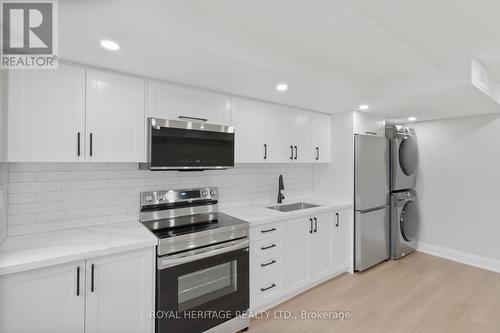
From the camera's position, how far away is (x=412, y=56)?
218 centimetres

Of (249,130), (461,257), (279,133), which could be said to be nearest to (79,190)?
(249,130)

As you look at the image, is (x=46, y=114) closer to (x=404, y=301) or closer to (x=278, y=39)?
(x=278, y=39)

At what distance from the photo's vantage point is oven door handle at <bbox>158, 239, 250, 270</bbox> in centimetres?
182

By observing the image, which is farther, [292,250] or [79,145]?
[292,250]

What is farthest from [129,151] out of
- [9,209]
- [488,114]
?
[488,114]

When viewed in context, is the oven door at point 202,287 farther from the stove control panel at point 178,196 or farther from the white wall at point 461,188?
the white wall at point 461,188

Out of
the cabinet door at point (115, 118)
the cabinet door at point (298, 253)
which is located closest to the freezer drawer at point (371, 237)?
the cabinet door at point (298, 253)

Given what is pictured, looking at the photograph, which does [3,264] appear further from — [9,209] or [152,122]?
[152,122]

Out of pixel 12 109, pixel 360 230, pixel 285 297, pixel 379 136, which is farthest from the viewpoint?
pixel 379 136

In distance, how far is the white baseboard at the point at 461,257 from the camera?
344 centimetres

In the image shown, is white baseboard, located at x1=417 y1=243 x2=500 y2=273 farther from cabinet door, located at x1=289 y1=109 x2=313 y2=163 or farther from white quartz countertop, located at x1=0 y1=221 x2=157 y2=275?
white quartz countertop, located at x1=0 y1=221 x2=157 y2=275

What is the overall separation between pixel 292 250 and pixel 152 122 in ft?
6.17

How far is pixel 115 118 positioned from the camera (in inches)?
77.2

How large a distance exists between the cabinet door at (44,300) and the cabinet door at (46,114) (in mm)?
735
